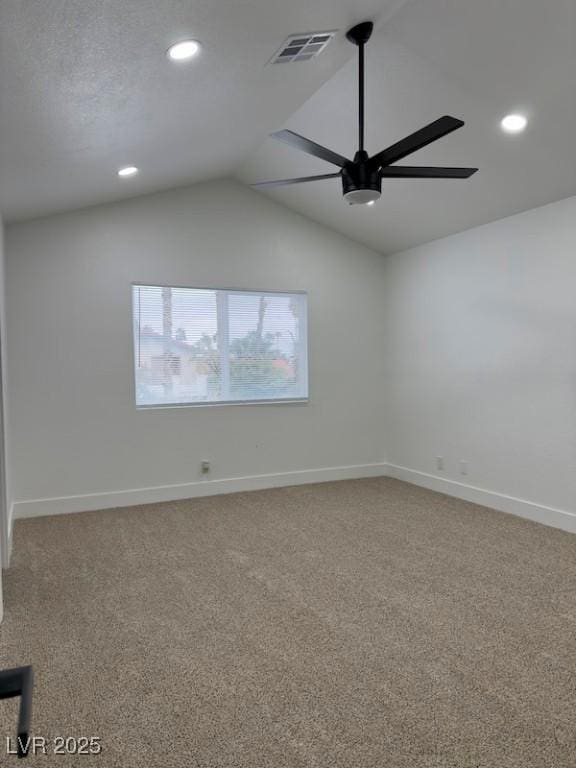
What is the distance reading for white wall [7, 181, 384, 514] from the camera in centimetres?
468

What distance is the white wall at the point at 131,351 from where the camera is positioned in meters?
4.68

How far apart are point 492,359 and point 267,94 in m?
2.81

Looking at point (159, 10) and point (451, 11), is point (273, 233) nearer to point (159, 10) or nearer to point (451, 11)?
point (451, 11)

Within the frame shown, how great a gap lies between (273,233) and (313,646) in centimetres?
416

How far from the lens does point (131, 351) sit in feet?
16.5

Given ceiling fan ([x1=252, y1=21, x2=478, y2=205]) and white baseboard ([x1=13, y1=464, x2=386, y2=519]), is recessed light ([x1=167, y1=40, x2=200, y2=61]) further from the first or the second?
white baseboard ([x1=13, y1=464, x2=386, y2=519])

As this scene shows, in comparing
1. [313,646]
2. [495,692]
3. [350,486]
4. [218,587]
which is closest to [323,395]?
[350,486]

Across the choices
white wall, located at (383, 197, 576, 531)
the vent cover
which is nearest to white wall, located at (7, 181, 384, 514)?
white wall, located at (383, 197, 576, 531)

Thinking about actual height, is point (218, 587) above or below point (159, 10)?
below

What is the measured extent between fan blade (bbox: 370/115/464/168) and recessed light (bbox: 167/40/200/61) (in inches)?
37.7

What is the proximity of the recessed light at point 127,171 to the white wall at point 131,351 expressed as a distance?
0.86m

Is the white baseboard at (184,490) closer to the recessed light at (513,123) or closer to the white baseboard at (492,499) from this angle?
the white baseboard at (492,499)

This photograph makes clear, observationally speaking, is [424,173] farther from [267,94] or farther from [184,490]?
[184,490]

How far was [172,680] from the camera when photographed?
2.22 metres
